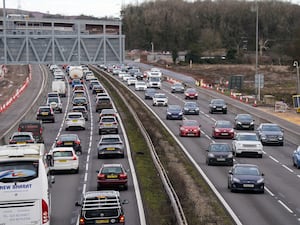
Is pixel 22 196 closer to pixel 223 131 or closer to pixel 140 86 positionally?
pixel 223 131

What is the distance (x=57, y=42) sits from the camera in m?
50.3

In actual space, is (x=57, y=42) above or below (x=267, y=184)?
above

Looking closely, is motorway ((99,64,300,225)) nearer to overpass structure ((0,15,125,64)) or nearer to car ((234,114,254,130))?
car ((234,114,254,130))

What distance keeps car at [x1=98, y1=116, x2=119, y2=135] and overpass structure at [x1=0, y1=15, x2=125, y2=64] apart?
462cm

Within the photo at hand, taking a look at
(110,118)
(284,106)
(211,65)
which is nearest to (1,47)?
(110,118)

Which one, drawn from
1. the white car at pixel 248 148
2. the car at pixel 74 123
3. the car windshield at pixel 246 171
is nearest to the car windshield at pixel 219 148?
the white car at pixel 248 148

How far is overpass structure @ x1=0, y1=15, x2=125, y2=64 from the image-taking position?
49125mm

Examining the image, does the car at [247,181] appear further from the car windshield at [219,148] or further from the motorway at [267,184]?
the car windshield at [219,148]

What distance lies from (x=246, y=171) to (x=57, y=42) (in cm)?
2300

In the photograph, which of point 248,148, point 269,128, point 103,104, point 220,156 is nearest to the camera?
point 220,156

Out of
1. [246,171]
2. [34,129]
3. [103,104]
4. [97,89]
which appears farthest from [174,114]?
[97,89]

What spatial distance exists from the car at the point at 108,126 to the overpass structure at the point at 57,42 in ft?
15.2

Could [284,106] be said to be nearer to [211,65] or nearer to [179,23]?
[211,65]

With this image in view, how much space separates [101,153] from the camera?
4069cm
